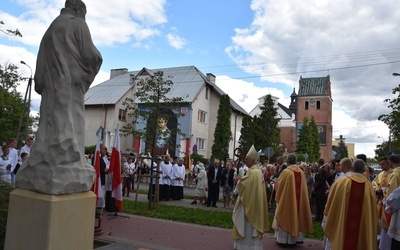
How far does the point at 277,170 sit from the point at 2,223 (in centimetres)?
1085

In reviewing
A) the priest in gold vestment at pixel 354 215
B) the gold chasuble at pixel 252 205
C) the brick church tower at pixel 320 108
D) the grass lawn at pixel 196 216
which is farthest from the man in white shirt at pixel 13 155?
the brick church tower at pixel 320 108

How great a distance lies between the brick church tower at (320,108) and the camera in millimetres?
78787

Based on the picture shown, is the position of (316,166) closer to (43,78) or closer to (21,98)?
(43,78)

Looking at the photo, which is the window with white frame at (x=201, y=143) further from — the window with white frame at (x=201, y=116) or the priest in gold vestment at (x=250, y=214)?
the priest in gold vestment at (x=250, y=214)

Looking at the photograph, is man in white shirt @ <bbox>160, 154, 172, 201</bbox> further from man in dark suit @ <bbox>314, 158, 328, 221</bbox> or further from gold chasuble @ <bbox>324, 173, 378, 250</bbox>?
gold chasuble @ <bbox>324, 173, 378, 250</bbox>

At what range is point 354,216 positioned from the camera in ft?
20.8

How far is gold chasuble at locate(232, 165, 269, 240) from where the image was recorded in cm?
696

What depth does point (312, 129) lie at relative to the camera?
65812 mm

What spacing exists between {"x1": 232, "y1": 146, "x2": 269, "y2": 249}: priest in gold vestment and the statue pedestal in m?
4.03

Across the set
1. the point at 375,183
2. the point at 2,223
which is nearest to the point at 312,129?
the point at 375,183

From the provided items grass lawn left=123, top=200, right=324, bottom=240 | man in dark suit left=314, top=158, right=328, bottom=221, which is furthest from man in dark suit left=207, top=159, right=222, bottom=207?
man in dark suit left=314, top=158, right=328, bottom=221

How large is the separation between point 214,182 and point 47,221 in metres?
11.6

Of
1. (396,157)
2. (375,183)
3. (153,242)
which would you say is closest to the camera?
(396,157)

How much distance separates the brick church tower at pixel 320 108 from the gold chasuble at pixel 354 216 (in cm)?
7294
